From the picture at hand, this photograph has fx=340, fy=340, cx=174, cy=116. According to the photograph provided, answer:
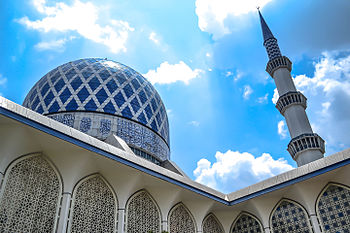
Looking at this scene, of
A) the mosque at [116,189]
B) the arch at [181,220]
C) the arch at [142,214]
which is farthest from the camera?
the arch at [181,220]

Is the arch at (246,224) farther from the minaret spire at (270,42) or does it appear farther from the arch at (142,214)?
the minaret spire at (270,42)

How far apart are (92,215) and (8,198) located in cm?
212

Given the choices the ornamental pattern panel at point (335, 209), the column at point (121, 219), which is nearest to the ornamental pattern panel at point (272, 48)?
the ornamental pattern panel at point (335, 209)

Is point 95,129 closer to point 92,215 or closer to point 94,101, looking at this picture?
point 94,101

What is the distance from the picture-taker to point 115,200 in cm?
930

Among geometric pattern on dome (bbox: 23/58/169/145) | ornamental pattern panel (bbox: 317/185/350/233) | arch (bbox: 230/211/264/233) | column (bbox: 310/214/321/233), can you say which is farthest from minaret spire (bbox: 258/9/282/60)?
column (bbox: 310/214/321/233)

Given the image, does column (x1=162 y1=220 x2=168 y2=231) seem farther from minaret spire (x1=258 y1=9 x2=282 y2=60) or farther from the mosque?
minaret spire (x1=258 y1=9 x2=282 y2=60)

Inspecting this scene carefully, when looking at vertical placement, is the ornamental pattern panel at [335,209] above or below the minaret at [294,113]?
below

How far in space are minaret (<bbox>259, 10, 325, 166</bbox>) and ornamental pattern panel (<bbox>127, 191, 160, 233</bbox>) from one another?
9.81m

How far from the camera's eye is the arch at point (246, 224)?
36.7ft

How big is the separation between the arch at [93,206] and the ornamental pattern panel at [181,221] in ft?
6.87

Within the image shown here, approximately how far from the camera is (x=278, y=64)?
20172mm

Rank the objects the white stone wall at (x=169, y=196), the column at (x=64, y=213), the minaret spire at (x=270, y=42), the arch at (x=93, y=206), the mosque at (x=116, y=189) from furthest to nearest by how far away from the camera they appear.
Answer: the minaret spire at (x=270, y=42) → the white stone wall at (x=169, y=196) → the arch at (x=93, y=206) → the column at (x=64, y=213) → the mosque at (x=116, y=189)

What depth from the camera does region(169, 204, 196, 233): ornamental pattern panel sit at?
10366 mm
